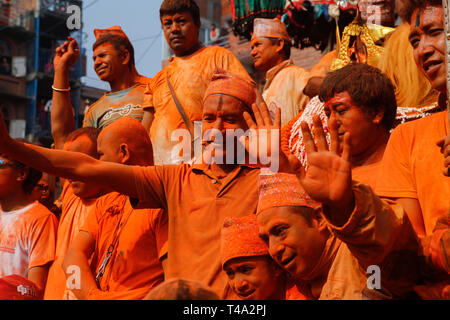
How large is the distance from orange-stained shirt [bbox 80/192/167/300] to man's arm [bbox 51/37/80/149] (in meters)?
1.94

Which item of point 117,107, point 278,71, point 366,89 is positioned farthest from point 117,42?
point 366,89

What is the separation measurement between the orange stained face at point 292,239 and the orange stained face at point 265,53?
3530 millimetres

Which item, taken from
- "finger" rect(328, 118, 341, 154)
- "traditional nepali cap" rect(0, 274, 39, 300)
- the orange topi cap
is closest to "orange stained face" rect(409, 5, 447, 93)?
"finger" rect(328, 118, 341, 154)

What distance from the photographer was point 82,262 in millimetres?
3998

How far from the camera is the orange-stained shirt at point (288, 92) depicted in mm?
6000

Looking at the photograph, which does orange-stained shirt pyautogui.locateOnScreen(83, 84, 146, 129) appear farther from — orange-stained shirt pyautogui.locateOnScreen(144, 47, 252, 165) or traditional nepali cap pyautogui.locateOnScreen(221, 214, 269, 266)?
traditional nepali cap pyautogui.locateOnScreen(221, 214, 269, 266)

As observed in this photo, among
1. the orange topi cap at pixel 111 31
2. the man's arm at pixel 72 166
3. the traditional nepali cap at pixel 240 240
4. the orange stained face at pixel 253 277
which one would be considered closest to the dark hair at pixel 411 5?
the traditional nepali cap at pixel 240 240

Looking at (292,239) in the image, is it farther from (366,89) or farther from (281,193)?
(366,89)

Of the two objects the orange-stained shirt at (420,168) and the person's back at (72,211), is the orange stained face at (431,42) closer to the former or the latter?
the orange-stained shirt at (420,168)

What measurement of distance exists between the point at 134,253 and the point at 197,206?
53 cm

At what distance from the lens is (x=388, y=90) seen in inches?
143

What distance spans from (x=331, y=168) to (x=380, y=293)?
1.97 ft

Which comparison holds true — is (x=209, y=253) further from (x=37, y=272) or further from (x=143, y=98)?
(x=143, y=98)

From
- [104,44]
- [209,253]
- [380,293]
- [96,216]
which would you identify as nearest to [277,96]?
[104,44]
